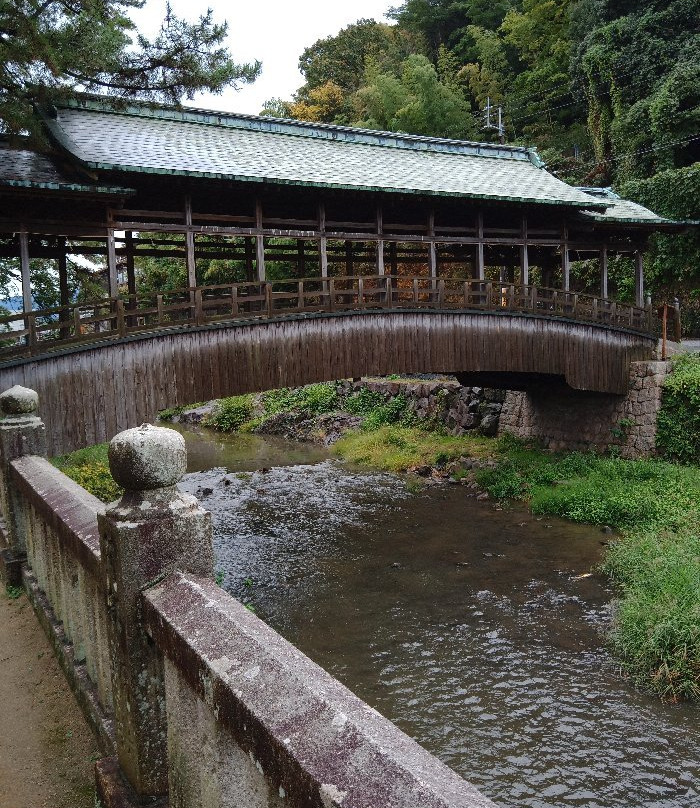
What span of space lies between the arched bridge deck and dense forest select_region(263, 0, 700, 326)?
11.2 metres

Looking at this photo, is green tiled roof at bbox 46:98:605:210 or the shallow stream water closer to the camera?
the shallow stream water

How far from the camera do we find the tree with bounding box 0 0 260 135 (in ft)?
27.9

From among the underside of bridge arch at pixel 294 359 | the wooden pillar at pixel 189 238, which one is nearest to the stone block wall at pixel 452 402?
the underside of bridge arch at pixel 294 359

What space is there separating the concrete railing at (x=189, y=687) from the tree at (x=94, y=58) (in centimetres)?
761

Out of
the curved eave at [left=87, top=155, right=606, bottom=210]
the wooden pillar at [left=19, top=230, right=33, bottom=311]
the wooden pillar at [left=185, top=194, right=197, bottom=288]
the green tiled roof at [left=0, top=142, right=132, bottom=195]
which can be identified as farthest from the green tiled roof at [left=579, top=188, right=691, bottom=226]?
the wooden pillar at [left=19, top=230, right=33, bottom=311]

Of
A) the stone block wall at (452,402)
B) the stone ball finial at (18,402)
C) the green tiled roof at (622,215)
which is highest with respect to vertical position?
the green tiled roof at (622,215)

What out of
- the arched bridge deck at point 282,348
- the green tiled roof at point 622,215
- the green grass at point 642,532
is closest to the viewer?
the green grass at point 642,532

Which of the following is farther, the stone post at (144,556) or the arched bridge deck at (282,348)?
the arched bridge deck at (282,348)

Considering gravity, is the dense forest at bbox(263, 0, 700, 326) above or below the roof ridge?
above

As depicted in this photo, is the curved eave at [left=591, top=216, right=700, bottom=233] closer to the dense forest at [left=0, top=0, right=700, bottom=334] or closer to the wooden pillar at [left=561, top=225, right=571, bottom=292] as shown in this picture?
the wooden pillar at [left=561, top=225, right=571, bottom=292]

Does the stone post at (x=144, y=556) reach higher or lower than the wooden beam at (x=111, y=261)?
lower

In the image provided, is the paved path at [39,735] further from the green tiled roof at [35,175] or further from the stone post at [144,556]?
the green tiled roof at [35,175]

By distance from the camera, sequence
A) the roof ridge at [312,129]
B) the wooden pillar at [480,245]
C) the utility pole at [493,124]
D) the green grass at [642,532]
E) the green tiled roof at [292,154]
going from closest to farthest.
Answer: the green grass at [642,532]
the green tiled roof at [292,154]
the roof ridge at [312,129]
the wooden pillar at [480,245]
the utility pole at [493,124]

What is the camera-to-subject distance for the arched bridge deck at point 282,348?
9617 millimetres
